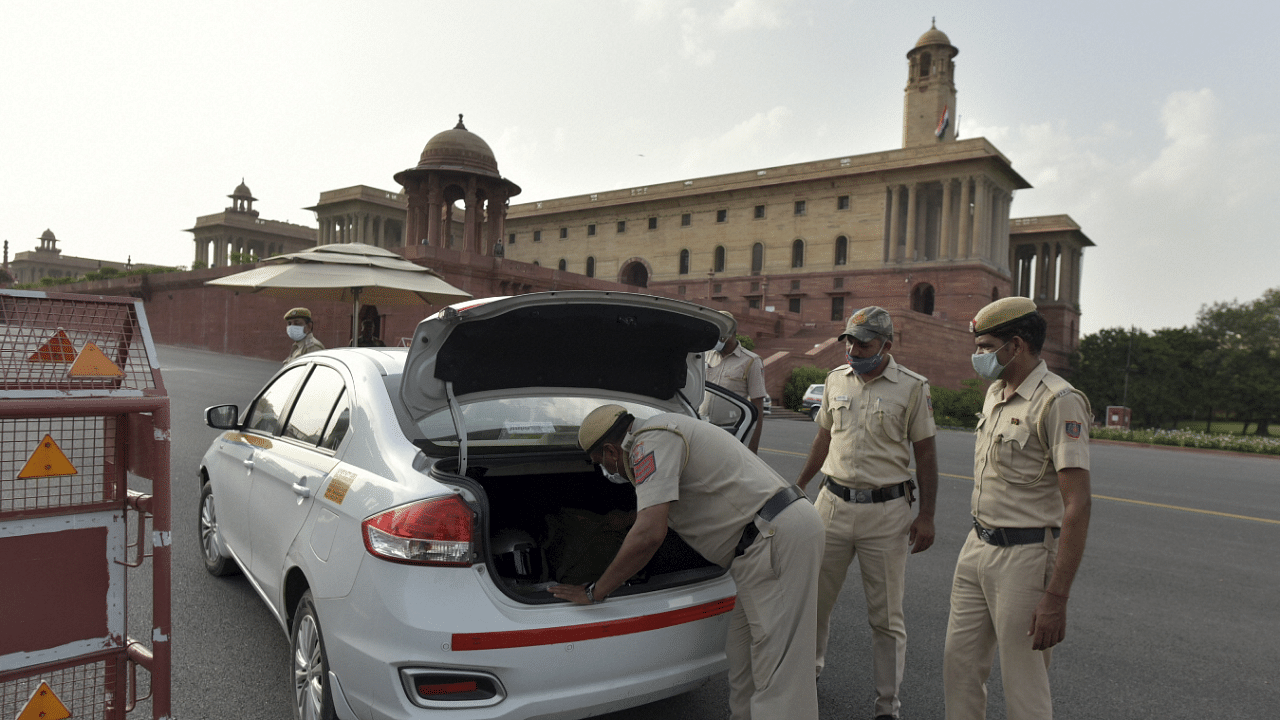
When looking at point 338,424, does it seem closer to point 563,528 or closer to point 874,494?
point 563,528

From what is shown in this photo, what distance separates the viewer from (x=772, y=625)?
273 cm

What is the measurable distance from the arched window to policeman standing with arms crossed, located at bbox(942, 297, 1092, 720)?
54449 millimetres

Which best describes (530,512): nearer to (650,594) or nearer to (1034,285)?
(650,594)

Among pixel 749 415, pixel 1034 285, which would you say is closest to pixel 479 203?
pixel 749 415

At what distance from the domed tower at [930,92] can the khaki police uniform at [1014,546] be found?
63.0m

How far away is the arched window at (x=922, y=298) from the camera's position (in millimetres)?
54312

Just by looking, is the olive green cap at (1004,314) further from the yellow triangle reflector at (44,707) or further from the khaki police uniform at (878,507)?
the yellow triangle reflector at (44,707)

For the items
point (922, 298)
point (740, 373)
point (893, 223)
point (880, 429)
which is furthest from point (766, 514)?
point (922, 298)

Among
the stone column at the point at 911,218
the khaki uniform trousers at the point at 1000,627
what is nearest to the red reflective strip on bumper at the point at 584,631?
the khaki uniform trousers at the point at 1000,627

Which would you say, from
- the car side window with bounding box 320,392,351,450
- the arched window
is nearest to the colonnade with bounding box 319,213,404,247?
the arched window

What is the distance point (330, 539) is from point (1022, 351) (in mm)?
2687

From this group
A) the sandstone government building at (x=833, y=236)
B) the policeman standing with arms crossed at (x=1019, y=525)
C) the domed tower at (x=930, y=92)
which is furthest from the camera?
the domed tower at (x=930, y=92)

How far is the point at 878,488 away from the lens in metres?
3.58

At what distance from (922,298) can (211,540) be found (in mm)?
55795
